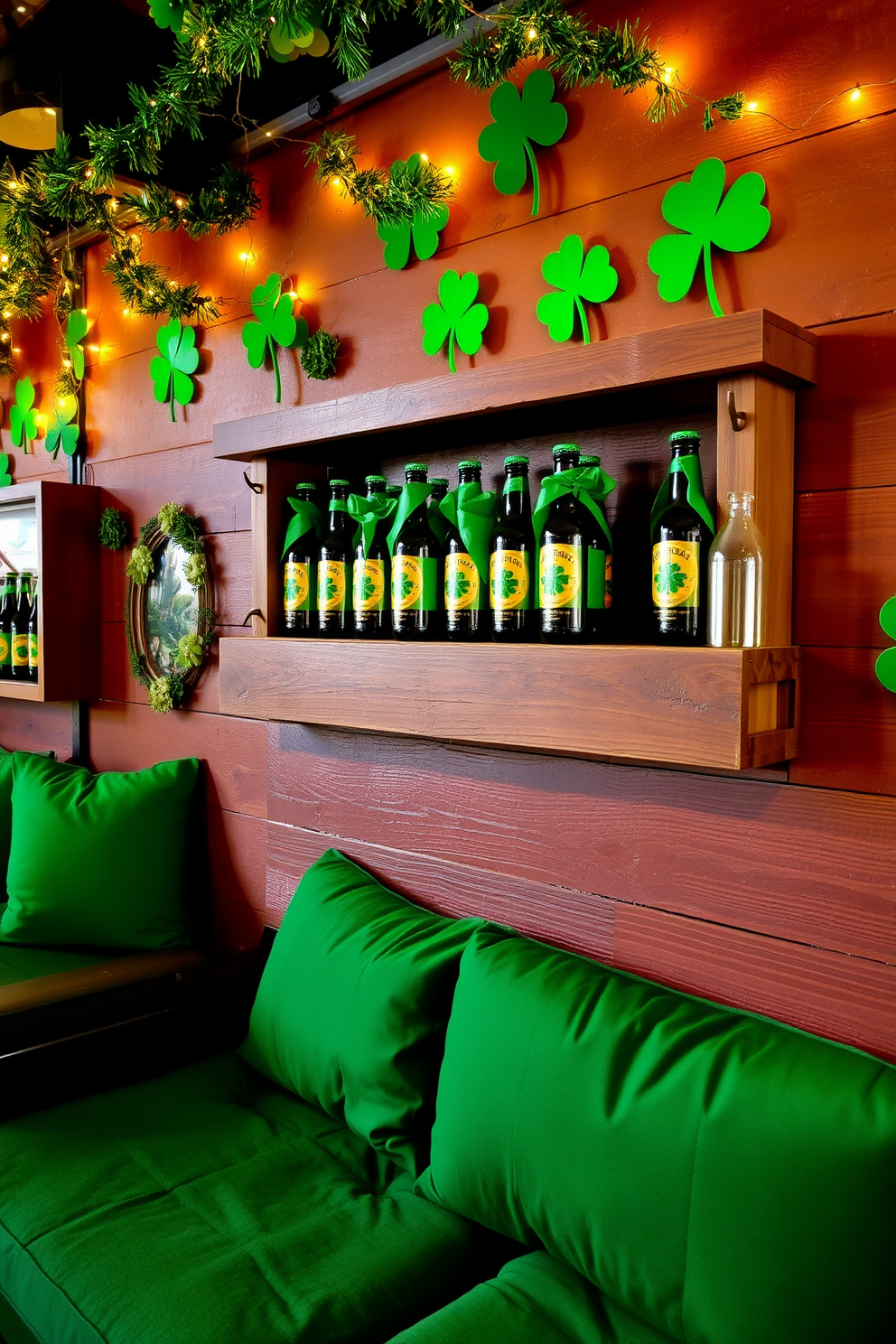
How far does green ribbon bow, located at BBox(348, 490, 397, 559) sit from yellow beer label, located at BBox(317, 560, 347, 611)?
8cm

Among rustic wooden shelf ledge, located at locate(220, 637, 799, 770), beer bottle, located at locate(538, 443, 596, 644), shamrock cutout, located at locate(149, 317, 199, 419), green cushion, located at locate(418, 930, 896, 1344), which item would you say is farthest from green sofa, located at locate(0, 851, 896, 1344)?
shamrock cutout, located at locate(149, 317, 199, 419)

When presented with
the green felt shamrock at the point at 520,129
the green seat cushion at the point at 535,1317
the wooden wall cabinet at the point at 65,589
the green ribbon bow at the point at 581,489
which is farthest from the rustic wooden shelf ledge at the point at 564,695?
the wooden wall cabinet at the point at 65,589

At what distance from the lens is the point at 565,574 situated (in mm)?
1309

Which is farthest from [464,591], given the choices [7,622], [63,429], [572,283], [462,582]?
[7,622]

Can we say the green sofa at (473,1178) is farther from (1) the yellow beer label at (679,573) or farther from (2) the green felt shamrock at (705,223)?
(2) the green felt shamrock at (705,223)

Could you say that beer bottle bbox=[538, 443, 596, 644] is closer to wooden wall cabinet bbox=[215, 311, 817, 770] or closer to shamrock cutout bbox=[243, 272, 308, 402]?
wooden wall cabinet bbox=[215, 311, 817, 770]

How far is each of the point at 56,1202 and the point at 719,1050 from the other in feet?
3.11

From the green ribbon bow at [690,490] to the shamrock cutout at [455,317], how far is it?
521 mm

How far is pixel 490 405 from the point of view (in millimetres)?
1366

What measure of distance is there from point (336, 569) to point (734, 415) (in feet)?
2.49

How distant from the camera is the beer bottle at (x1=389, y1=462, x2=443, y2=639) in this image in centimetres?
152

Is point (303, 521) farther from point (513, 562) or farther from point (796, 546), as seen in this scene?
point (796, 546)

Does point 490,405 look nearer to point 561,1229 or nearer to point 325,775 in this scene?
point 325,775

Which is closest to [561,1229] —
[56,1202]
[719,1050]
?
[719,1050]
